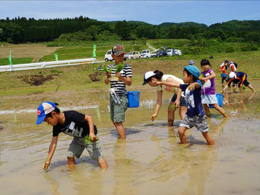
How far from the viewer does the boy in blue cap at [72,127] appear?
5125 millimetres

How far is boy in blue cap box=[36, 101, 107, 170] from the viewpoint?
→ 5125 millimetres

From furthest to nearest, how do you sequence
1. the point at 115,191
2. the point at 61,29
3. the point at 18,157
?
the point at 61,29 < the point at 18,157 < the point at 115,191

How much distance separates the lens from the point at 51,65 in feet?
101

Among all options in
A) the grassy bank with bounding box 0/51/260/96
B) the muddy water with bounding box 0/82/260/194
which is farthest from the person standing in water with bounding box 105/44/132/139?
the grassy bank with bounding box 0/51/260/96

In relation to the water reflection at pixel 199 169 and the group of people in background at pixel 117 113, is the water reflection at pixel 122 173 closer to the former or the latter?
the group of people in background at pixel 117 113

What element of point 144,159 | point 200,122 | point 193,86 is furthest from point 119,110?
point 193,86

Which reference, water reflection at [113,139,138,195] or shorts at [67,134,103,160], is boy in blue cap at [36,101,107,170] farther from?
water reflection at [113,139,138,195]

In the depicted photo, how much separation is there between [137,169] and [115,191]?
0.96m

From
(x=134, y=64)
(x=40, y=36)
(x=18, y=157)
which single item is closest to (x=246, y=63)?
(x=134, y=64)

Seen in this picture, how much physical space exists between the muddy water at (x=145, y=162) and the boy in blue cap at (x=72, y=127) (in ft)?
1.01

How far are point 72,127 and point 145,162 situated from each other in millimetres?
1439

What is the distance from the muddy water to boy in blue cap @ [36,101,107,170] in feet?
1.01

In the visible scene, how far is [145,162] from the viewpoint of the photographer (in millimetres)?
5969

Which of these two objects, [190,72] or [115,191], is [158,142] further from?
[115,191]
